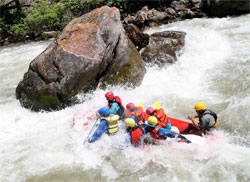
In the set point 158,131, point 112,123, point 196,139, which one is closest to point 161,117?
point 158,131

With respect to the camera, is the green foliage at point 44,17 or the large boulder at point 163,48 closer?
the large boulder at point 163,48

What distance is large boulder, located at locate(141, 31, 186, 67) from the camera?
26.6 feet

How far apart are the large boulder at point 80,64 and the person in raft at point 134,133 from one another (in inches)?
88.1

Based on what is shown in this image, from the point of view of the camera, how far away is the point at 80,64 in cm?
605

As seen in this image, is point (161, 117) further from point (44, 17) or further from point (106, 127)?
point (44, 17)

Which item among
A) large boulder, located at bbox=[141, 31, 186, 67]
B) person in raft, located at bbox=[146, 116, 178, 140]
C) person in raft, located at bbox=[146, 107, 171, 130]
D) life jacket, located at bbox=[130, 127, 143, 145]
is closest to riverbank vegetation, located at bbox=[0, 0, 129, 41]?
large boulder, located at bbox=[141, 31, 186, 67]

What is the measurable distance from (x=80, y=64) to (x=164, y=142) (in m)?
3.04

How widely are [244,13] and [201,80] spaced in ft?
26.3

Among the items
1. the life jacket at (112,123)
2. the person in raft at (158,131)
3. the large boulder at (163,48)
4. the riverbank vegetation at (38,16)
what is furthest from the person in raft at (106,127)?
the riverbank vegetation at (38,16)

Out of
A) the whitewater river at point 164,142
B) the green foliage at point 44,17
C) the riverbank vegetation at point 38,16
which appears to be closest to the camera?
the whitewater river at point 164,142

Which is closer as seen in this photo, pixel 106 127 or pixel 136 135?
pixel 136 135

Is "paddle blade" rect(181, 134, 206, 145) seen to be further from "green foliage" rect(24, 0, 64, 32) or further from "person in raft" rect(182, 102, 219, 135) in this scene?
"green foliage" rect(24, 0, 64, 32)

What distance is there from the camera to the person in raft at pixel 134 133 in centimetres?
458

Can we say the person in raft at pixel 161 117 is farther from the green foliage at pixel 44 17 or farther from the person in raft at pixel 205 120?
the green foliage at pixel 44 17
